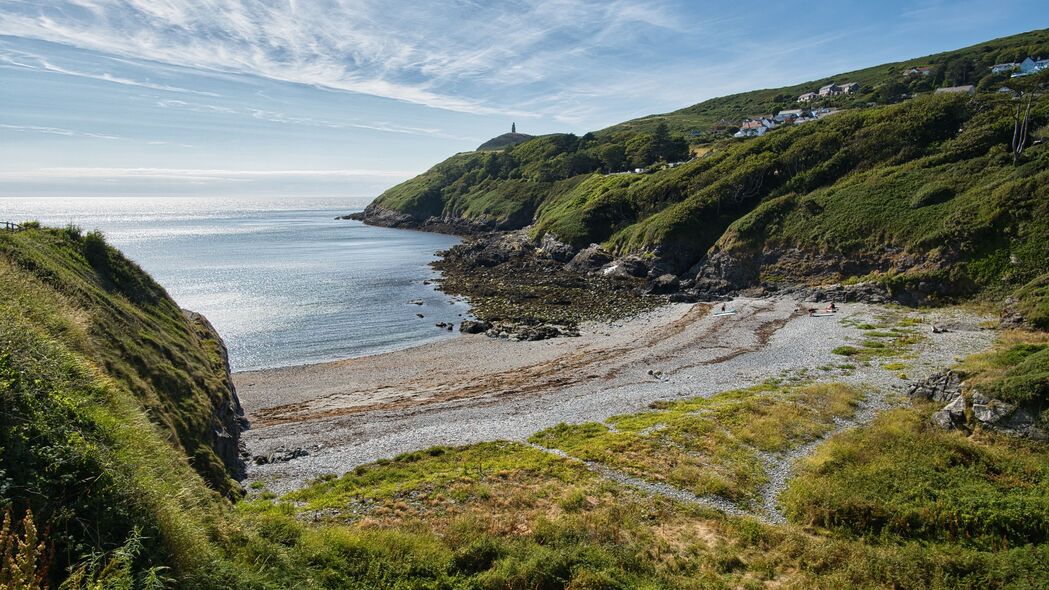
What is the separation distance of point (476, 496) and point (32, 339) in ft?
43.4

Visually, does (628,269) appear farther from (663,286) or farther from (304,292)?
(304,292)

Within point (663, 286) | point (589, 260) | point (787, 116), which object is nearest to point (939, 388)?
point (663, 286)

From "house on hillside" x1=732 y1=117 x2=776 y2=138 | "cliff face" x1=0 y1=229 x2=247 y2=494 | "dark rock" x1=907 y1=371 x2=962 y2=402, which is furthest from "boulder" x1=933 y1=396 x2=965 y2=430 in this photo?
"house on hillside" x1=732 y1=117 x2=776 y2=138

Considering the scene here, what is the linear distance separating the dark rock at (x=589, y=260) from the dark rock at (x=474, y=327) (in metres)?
29.1

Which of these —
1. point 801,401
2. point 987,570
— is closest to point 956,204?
point 801,401

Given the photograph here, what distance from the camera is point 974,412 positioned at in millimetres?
20188

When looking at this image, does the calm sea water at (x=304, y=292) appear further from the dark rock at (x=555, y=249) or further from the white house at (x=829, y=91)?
the white house at (x=829, y=91)

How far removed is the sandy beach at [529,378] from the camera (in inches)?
1046

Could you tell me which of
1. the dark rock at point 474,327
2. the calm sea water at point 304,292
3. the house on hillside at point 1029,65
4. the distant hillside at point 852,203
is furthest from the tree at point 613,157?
the house on hillside at point 1029,65

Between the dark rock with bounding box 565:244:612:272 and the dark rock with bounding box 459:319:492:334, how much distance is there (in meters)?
29.1

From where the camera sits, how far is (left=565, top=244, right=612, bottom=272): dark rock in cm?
7762

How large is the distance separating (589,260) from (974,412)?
197 ft

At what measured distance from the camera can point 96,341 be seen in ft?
57.7

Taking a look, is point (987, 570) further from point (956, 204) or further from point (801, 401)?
point (956, 204)
